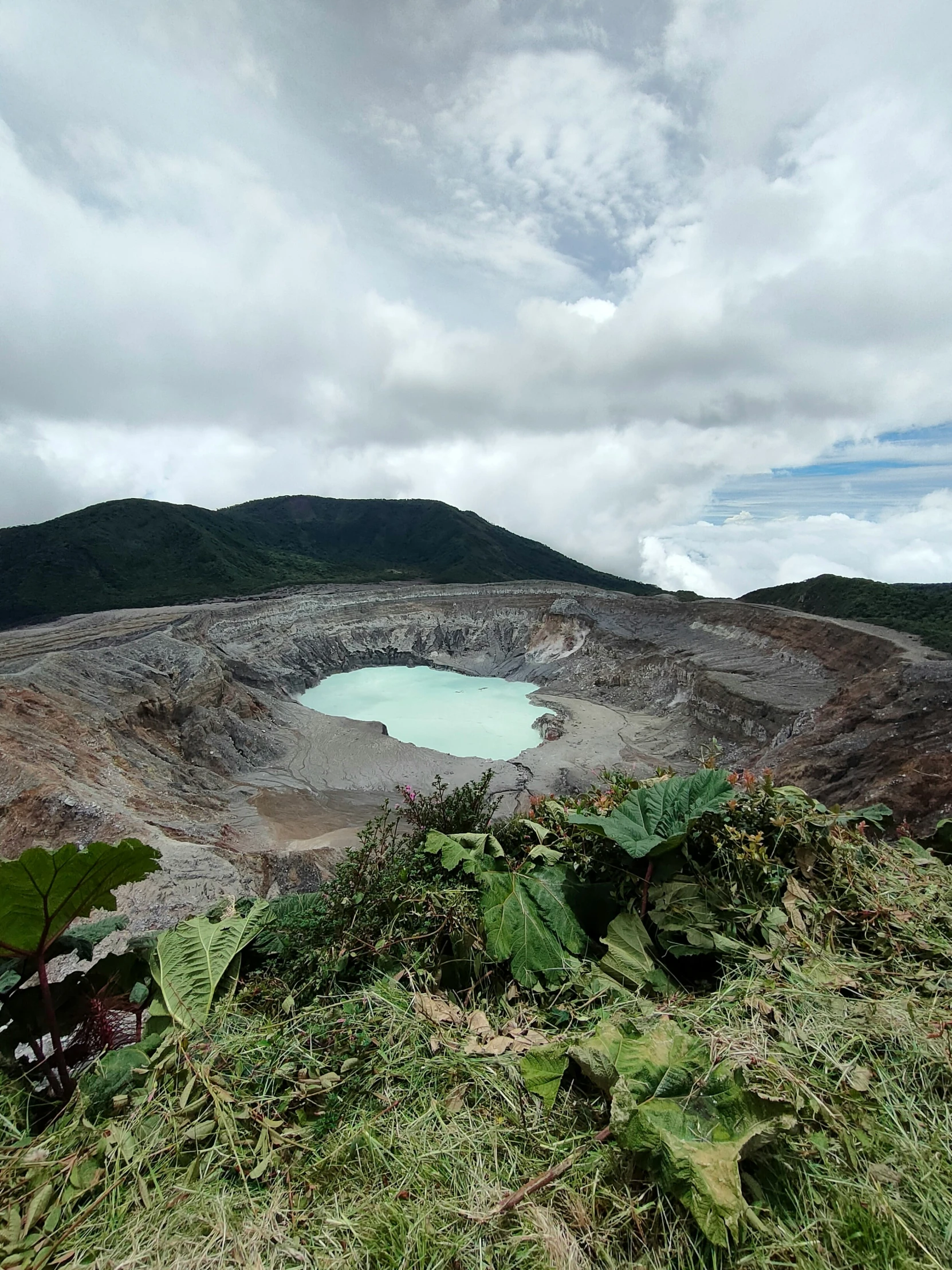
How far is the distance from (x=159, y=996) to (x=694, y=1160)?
1938mm

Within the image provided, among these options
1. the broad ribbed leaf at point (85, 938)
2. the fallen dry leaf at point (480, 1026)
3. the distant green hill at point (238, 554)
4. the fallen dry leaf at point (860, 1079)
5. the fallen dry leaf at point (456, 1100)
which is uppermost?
→ the distant green hill at point (238, 554)

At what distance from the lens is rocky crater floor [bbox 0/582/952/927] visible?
38.9ft

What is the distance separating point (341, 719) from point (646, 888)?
2753cm

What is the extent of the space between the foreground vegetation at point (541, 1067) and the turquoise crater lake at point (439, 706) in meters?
24.2

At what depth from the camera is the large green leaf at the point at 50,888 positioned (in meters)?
1.79

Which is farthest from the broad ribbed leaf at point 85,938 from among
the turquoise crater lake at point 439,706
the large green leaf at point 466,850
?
the turquoise crater lake at point 439,706

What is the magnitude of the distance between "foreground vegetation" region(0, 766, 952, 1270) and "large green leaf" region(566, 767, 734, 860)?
2 centimetres

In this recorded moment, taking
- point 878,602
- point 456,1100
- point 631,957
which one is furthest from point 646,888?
point 878,602

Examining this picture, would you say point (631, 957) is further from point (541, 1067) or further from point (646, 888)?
point (541, 1067)

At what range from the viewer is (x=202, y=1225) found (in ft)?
4.28

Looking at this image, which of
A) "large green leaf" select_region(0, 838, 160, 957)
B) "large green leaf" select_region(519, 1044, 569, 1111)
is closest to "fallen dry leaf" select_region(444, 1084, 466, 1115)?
"large green leaf" select_region(519, 1044, 569, 1111)

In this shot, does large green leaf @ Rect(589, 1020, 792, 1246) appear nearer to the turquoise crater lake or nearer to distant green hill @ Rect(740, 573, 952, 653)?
the turquoise crater lake

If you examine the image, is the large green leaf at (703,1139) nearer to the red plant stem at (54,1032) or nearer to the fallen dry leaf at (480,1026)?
the fallen dry leaf at (480,1026)

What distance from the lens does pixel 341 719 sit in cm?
2848
